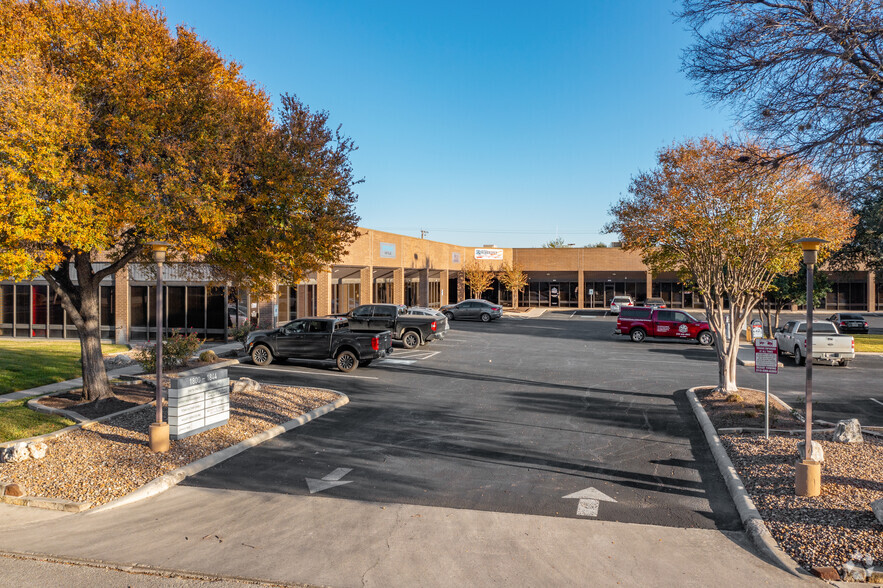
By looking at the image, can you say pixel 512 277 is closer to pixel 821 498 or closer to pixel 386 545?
pixel 821 498

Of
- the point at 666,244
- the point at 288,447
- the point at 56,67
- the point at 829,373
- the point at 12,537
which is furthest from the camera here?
the point at 829,373

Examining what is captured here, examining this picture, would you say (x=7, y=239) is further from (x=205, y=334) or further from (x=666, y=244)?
(x=205, y=334)

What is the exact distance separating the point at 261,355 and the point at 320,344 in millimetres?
2310

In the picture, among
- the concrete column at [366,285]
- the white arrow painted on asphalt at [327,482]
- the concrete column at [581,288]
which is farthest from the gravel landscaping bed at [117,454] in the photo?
the concrete column at [581,288]

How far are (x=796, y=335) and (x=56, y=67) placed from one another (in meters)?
24.3

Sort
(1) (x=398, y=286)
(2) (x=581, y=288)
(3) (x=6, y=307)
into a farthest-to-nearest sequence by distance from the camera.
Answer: (2) (x=581, y=288)
(1) (x=398, y=286)
(3) (x=6, y=307)

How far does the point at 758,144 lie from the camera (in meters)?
11.1

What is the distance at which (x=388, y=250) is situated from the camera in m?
38.9

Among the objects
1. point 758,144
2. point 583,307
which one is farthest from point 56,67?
point 583,307

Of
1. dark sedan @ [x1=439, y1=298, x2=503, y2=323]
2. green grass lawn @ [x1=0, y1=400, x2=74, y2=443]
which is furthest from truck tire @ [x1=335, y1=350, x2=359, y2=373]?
dark sedan @ [x1=439, y1=298, x2=503, y2=323]

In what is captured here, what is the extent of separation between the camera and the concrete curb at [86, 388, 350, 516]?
27.8 ft

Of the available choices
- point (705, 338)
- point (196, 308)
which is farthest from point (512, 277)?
point (196, 308)

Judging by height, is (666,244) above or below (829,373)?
above

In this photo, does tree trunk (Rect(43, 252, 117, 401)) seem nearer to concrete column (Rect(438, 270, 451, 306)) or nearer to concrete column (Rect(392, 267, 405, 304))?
concrete column (Rect(392, 267, 405, 304))
